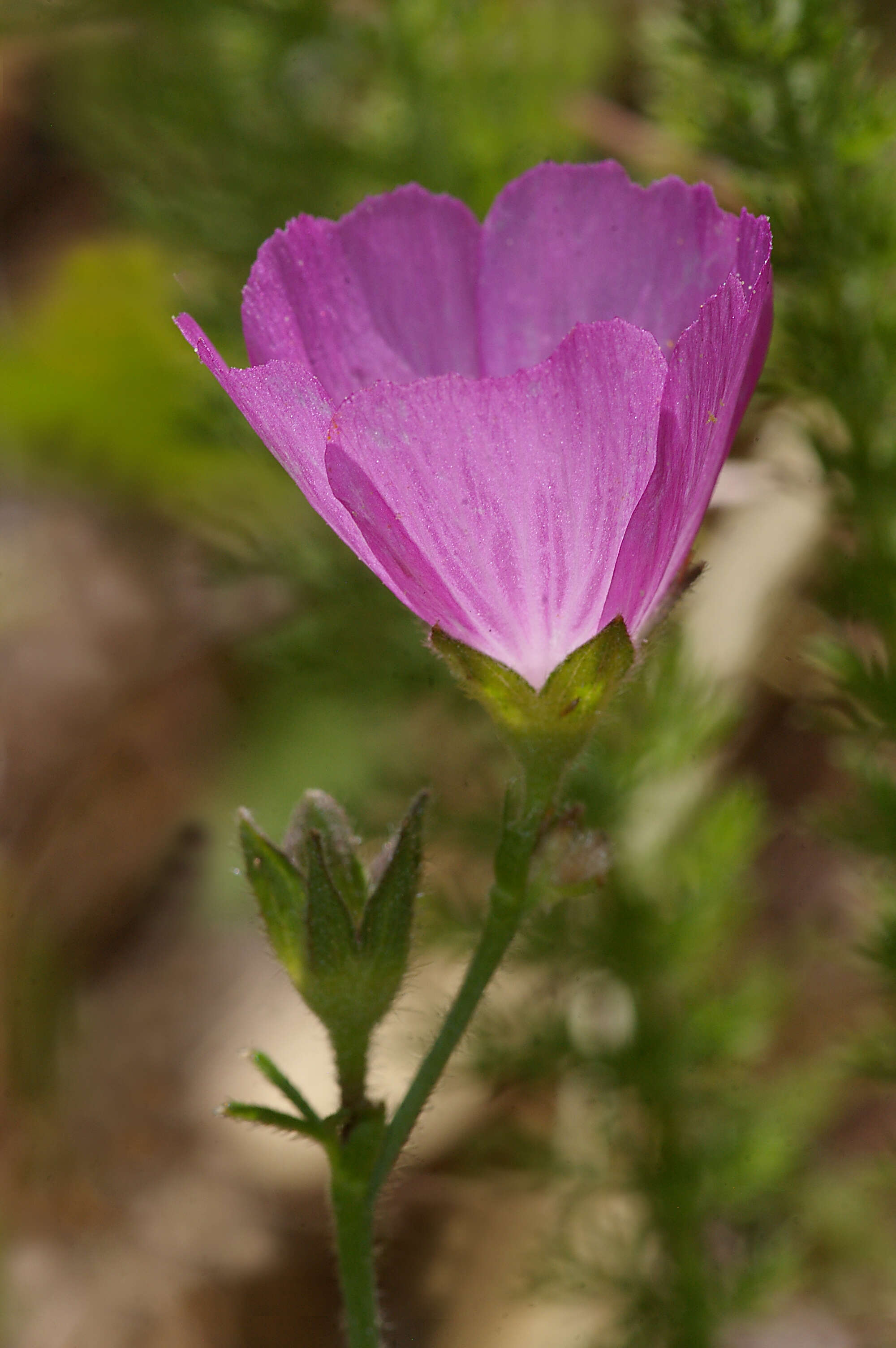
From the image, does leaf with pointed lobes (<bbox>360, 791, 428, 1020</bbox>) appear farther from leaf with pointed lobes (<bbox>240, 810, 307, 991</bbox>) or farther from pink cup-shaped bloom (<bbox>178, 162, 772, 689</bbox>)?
pink cup-shaped bloom (<bbox>178, 162, 772, 689</bbox>)

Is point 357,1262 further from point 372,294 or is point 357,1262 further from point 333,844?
point 372,294

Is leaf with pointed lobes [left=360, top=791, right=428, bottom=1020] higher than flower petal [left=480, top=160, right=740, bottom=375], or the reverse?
flower petal [left=480, top=160, right=740, bottom=375]

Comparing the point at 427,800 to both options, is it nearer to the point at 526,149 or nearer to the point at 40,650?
the point at 526,149

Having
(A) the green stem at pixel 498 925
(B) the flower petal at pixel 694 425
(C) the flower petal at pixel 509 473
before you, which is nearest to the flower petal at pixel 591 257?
(B) the flower petal at pixel 694 425

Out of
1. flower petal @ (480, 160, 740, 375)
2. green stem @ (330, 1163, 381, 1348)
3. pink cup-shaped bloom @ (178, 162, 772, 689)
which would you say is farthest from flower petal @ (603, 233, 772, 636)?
green stem @ (330, 1163, 381, 1348)

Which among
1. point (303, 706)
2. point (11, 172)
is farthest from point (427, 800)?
point (11, 172)
